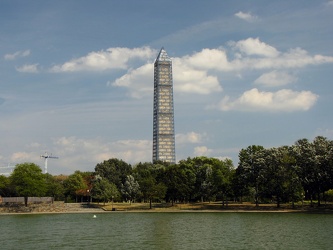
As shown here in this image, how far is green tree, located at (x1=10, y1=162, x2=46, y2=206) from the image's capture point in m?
112

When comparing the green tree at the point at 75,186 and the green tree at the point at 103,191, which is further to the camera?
the green tree at the point at 75,186

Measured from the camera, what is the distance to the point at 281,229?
180ft

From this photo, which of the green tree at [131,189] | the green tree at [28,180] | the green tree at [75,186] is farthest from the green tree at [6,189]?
the green tree at [131,189]

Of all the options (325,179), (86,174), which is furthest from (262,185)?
(86,174)

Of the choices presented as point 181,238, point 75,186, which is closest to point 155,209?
point 75,186

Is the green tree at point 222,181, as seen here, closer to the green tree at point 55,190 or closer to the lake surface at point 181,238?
the lake surface at point 181,238

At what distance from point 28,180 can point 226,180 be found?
51.3m

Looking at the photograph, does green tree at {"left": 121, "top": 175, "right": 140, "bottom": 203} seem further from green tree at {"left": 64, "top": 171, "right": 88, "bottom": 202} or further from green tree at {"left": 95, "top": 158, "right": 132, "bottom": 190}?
green tree at {"left": 64, "top": 171, "right": 88, "bottom": 202}

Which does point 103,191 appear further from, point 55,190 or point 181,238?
point 181,238

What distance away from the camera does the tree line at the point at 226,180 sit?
313 ft

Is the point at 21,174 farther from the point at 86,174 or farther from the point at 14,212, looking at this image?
the point at 86,174

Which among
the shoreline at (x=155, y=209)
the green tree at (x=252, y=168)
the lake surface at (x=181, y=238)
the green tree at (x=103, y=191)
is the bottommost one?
the lake surface at (x=181, y=238)

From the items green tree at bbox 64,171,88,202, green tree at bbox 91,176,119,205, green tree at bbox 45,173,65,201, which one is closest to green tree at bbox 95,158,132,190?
green tree at bbox 64,171,88,202

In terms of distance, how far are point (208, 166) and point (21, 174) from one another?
163 ft
